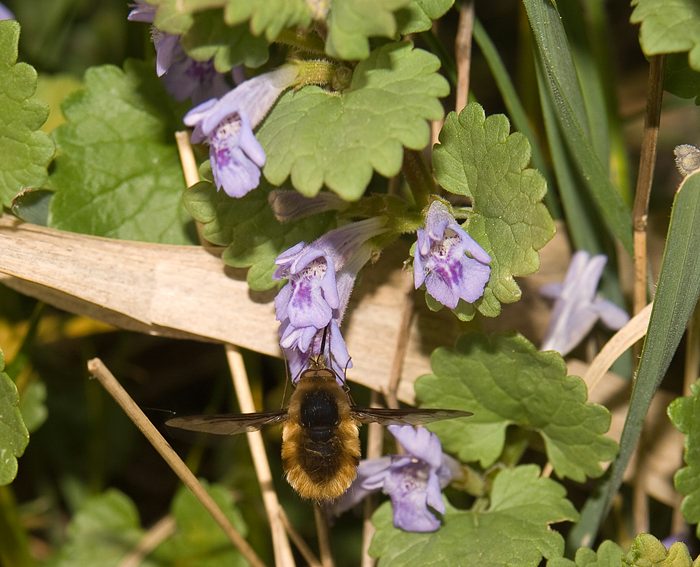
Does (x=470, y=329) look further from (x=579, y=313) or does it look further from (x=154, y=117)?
(x=154, y=117)

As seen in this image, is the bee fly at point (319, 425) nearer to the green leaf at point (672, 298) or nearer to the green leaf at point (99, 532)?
the green leaf at point (672, 298)

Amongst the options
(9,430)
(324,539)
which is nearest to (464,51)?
(324,539)

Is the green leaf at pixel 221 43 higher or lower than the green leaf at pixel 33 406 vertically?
higher

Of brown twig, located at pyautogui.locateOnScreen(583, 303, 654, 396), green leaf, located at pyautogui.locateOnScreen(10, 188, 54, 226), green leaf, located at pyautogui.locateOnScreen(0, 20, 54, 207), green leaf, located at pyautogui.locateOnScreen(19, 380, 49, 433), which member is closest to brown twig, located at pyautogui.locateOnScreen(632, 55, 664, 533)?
brown twig, located at pyautogui.locateOnScreen(583, 303, 654, 396)

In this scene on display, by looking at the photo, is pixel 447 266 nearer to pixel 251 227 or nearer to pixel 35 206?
pixel 251 227

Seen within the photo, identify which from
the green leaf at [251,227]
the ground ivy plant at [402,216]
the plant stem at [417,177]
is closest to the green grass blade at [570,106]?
the ground ivy plant at [402,216]

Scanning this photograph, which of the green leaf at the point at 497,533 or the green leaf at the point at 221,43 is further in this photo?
the green leaf at the point at 497,533
